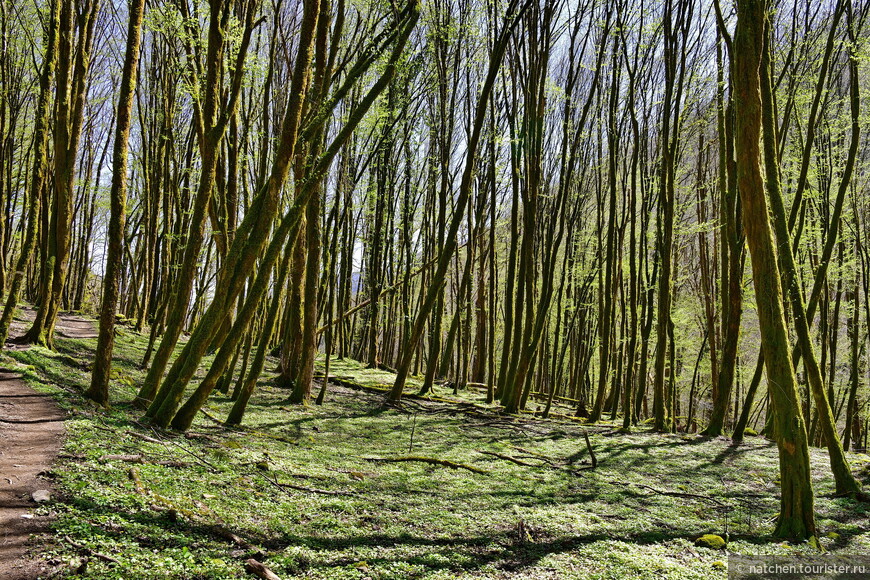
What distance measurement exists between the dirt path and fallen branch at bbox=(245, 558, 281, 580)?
82 cm

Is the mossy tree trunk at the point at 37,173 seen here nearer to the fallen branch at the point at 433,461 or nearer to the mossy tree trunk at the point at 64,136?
the mossy tree trunk at the point at 64,136

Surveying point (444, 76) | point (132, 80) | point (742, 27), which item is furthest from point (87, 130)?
point (742, 27)

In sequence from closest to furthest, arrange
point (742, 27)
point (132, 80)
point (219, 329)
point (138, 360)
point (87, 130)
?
point (742, 27), point (132, 80), point (219, 329), point (138, 360), point (87, 130)

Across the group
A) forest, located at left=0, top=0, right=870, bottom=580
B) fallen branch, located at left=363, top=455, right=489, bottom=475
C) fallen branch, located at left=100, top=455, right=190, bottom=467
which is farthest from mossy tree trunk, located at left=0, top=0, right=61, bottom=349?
fallen branch, located at left=363, top=455, right=489, bottom=475

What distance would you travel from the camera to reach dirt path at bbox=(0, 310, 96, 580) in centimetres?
197

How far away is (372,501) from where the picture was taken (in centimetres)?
402

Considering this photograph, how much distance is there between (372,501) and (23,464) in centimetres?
233

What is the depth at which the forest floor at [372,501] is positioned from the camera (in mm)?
2551

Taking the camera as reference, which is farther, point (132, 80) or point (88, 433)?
point (132, 80)

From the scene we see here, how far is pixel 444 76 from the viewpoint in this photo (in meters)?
10.2

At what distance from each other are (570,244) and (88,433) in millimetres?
13598

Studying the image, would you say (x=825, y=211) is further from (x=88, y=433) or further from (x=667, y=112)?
(x=88, y=433)

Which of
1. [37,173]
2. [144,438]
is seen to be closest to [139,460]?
[144,438]

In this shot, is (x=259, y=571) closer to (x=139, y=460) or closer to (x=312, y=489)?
(x=139, y=460)
